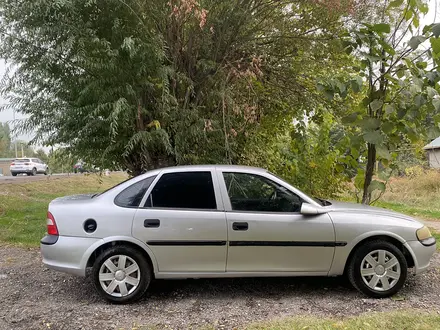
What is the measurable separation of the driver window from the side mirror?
110 millimetres

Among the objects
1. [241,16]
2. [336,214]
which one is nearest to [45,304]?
[336,214]

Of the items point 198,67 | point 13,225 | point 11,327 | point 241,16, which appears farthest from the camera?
point 13,225

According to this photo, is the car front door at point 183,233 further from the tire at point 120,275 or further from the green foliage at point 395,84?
the green foliage at point 395,84

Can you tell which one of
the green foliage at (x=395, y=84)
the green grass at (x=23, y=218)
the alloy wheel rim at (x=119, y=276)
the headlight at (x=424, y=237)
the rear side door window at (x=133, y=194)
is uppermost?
the green foliage at (x=395, y=84)

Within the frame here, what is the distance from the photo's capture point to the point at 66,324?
3605 millimetres

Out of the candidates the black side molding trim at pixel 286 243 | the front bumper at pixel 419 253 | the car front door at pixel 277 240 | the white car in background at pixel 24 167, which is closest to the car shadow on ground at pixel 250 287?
the car front door at pixel 277 240

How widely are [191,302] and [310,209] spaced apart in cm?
166

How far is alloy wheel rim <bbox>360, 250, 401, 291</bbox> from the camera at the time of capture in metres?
4.15

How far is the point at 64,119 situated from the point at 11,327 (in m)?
3.11

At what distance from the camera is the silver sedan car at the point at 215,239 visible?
4047 mm

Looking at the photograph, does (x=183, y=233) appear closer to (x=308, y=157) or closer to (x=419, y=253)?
(x=419, y=253)

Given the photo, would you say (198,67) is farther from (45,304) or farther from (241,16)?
(45,304)

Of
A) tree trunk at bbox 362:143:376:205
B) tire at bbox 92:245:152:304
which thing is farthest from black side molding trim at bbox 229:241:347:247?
tree trunk at bbox 362:143:376:205

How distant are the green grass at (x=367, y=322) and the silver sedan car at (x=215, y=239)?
0.54 m
